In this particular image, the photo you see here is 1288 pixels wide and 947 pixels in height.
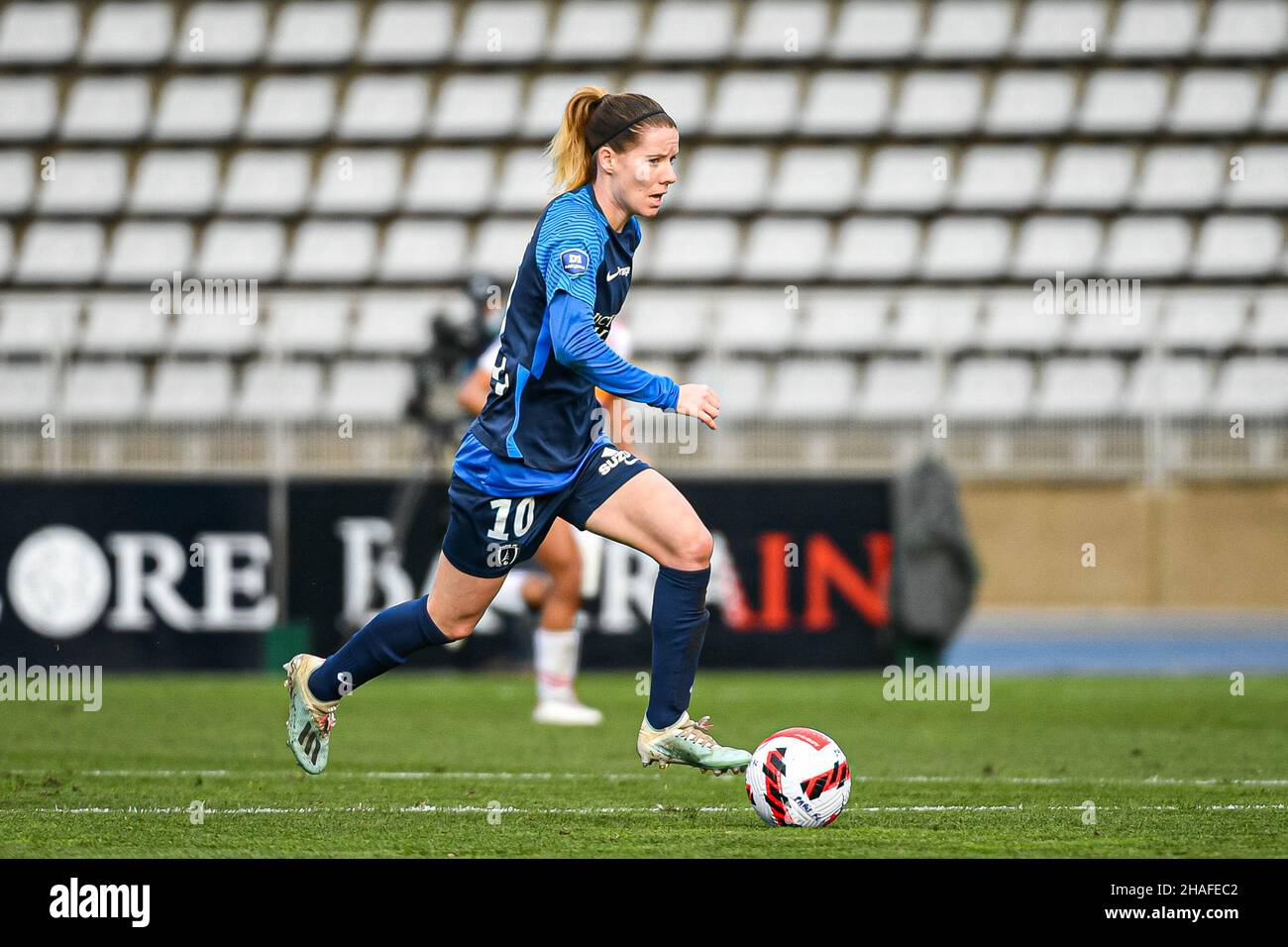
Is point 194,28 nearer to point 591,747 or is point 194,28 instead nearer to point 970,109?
point 970,109

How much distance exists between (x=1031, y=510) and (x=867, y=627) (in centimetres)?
170

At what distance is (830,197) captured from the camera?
1792 cm

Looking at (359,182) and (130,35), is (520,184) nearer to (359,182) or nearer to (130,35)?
(359,182)

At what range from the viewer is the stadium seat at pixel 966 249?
57.0 ft

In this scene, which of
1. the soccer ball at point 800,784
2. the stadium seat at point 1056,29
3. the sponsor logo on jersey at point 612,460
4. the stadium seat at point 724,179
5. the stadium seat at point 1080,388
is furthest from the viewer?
the stadium seat at point 1056,29

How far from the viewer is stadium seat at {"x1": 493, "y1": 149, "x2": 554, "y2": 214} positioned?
17984mm

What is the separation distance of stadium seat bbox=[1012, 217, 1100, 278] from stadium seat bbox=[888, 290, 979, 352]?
4.82 meters

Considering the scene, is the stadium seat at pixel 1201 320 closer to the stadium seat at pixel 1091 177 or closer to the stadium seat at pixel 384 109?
the stadium seat at pixel 1091 177

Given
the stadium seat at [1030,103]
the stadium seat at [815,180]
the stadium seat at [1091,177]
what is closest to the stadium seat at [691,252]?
the stadium seat at [815,180]

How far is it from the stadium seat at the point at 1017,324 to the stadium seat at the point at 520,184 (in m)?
5.58


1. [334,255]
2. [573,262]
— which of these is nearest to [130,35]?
[334,255]

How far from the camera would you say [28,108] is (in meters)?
19.0

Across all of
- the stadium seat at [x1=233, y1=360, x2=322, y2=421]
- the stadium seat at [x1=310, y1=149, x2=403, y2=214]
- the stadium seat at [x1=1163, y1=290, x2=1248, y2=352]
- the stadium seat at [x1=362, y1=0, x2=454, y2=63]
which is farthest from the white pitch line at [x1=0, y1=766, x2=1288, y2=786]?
the stadium seat at [x1=362, y1=0, x2=454, y2=63]

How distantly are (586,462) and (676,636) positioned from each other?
53 cm
